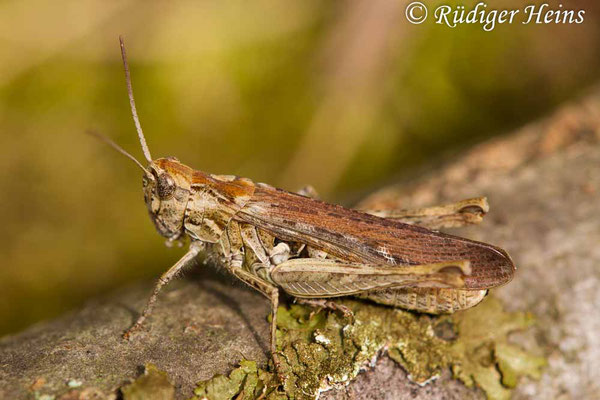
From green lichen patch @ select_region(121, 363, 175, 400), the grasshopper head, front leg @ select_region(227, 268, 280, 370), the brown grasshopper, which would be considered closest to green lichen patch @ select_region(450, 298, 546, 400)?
the brown grasshopper

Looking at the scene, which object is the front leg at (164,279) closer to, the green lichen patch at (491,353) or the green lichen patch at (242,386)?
the green lichen patch at (242,386)

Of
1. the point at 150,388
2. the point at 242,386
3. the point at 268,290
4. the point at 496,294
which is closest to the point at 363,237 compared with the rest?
the point at 268,290

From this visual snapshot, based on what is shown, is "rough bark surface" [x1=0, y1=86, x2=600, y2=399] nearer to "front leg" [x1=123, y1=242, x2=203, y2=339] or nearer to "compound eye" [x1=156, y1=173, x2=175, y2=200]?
"front leg" [x1=123, y1=242, x2=203, y2=339]

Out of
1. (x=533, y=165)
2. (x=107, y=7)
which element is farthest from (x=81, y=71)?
(x=533, y=165)

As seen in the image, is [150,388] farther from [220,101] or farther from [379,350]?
[220,101]

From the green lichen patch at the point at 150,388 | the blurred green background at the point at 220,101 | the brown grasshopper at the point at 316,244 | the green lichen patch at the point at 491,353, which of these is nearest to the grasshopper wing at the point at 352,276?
the brown grasshopper at the point at 316,244
